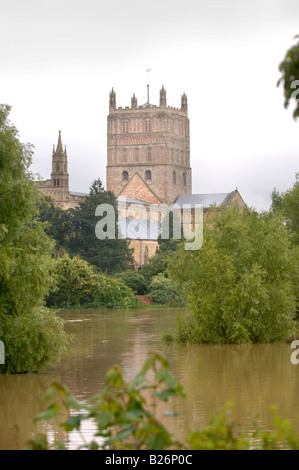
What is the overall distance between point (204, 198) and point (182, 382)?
99606 millimetres

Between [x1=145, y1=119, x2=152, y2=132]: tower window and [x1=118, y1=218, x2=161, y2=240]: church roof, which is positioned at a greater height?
[x1=145, y1=119, x2=152, y2=132]: tower window

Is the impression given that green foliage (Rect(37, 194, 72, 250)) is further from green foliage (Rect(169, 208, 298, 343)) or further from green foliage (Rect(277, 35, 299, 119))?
green foliage (Rect(277, 35, 299, 119))

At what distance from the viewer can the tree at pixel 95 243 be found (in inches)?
2721

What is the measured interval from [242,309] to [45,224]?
824 cm

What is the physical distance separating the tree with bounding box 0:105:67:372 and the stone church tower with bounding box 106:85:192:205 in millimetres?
102412

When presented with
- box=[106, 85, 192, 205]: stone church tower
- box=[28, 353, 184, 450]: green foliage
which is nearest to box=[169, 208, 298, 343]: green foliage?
box=[28, 353, 184, 450]: green foliage

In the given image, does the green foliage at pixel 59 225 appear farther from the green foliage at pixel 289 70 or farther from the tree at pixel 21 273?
the green foliage at pixel 289 70

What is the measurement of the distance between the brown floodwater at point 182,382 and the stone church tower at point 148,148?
9214cm

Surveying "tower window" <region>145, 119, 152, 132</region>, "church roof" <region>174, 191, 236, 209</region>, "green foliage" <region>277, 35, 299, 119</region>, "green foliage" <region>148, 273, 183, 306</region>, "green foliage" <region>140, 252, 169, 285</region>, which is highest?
"tower window" <region>145, 119, 152, 132</region>

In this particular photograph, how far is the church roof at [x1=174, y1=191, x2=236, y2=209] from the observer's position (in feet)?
373

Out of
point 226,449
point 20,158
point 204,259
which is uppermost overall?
point 20,158
